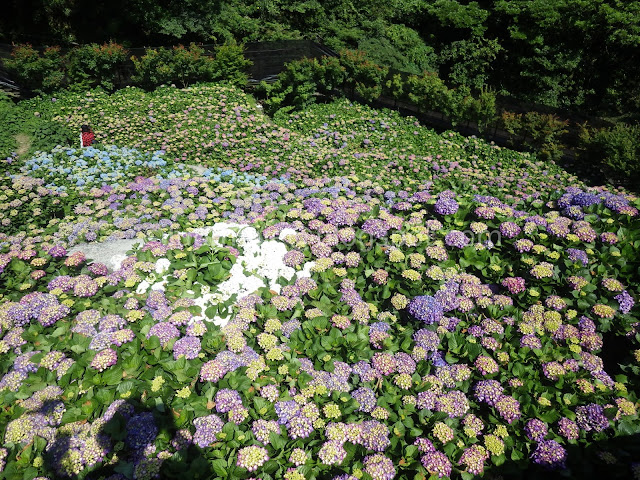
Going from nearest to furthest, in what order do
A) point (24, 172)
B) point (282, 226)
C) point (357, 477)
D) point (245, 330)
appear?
point (357, 477) → point (245, 330) → point (282, 226) → point (24, 172)

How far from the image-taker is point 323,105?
1122 centimetres

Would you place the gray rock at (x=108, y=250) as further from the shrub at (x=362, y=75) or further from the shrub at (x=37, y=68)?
the shrub at (x=362, y=75)

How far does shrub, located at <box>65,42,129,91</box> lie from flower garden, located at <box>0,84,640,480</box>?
7.98 metres

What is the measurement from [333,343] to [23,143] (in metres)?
7.91

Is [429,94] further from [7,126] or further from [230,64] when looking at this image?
[7,126]

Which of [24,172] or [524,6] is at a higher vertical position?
[524,6]

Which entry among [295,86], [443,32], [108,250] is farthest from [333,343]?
[443,32]

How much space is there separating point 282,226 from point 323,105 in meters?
8.52

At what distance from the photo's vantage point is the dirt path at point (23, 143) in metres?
7.05

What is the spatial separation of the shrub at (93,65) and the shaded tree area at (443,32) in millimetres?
5485

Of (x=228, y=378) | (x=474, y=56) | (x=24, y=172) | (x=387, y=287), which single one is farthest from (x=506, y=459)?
(x=474, y=56)

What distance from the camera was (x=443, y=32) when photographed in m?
17.8

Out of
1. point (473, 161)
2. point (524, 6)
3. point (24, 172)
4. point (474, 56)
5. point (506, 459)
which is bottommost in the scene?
point (24, 172)

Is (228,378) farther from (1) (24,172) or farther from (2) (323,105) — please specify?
(2) (323,105)
